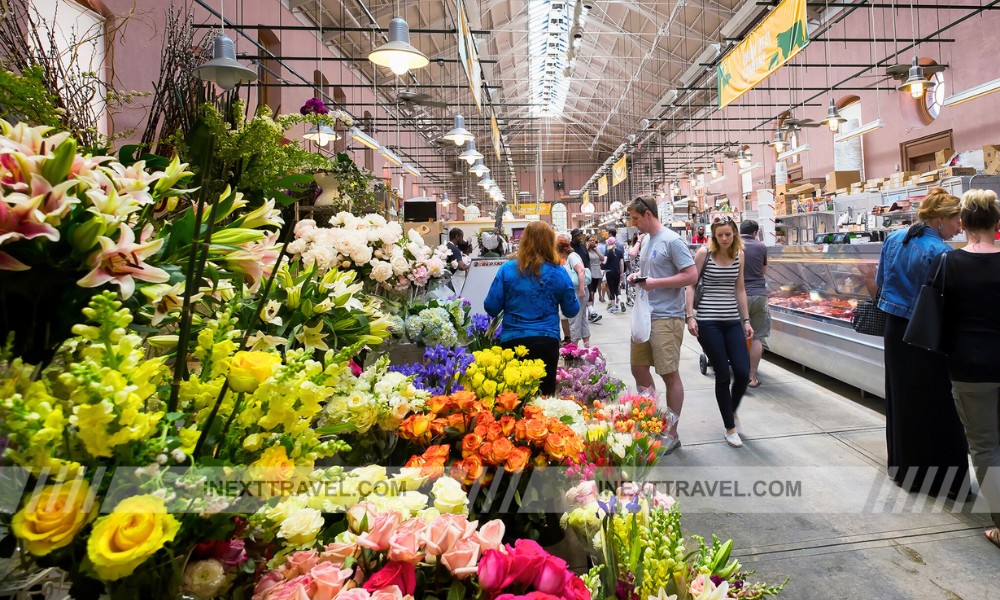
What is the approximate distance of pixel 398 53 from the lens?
4.30 m

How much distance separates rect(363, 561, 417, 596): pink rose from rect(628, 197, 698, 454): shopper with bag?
276 centimetres

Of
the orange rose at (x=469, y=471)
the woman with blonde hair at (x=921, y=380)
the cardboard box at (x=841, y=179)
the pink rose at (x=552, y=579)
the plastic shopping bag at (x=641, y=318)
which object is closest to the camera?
the pink rose at (x=552, y=579)

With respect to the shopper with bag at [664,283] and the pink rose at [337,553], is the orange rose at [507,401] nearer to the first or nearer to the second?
the pink rose at [337,553]

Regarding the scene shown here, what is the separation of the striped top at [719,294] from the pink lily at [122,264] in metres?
3.29

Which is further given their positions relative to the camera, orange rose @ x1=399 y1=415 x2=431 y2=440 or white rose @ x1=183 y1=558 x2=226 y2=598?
orange rose @ x1=399 y1=415 x2=431 y2=440

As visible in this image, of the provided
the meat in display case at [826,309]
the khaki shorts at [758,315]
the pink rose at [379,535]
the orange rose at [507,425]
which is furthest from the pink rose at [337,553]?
the khaki shorts at [758,315]

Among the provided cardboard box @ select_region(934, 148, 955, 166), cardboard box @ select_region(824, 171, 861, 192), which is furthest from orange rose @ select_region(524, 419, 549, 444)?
cardboard box @ select_region(824, 171, 861, 192)

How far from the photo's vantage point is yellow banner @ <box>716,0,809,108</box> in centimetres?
455

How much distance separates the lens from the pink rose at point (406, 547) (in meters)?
0.70

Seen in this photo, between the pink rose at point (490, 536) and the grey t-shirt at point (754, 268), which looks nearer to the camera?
the pink rose at point (490, 536)

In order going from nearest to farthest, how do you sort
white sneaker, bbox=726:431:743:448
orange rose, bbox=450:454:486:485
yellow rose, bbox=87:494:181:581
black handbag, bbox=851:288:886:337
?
yellow rose, bbox=87:494:181:581
orange rose, bbox=450:454:486:485
black handbag, bbox=851:288:886:337
white sneaker, bbox=726:431:743:448

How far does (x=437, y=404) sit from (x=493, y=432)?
0.17m

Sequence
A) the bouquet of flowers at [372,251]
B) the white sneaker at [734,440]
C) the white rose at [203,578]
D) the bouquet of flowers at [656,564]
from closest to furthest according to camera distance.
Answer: the white rose at [203,578] < the bouquet of flowers at [656,564] < the bouquet of flowers at [372,251] < the white sneaker at [734,440]

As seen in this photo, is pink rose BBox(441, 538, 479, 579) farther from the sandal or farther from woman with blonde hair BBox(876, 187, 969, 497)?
woman with blonde hair BBox(876, 187, 969, 497)
